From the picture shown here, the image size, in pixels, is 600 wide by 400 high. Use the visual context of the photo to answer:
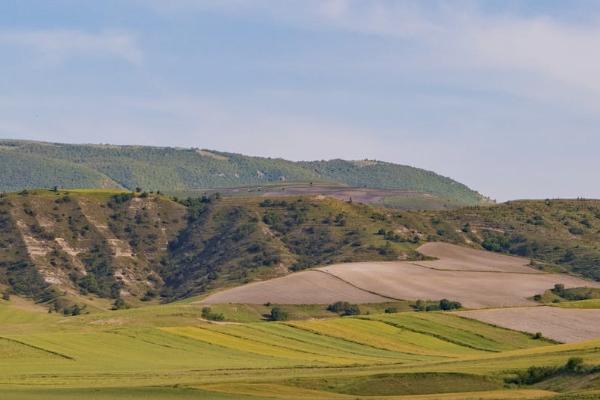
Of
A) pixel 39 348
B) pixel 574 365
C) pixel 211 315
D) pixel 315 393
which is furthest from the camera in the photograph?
pixel 211 315

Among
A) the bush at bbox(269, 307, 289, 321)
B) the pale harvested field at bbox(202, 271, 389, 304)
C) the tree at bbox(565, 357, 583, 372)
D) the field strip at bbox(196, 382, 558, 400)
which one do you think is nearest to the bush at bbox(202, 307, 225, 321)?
the bush at bbox(269, 307, 289, 321)

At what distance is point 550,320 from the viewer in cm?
16000

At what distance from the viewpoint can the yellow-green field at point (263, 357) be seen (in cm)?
9194

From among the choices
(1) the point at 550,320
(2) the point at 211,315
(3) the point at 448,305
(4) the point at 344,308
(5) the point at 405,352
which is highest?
(1) the point at 550,320

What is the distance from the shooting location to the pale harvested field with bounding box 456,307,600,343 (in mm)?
149750

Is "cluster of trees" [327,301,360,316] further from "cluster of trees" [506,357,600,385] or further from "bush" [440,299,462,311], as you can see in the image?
"cluster of trees" [506,357,600,385]

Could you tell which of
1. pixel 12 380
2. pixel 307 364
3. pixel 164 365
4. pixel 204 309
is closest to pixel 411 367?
pixel 307 364

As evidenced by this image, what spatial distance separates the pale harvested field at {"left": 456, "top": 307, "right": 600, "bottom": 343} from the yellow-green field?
280cm

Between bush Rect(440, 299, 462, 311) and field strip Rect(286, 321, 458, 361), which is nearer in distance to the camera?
field strip Rect(286, 321, 458, 361)

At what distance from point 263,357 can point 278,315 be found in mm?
49630

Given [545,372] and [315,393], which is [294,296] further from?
[315,393]

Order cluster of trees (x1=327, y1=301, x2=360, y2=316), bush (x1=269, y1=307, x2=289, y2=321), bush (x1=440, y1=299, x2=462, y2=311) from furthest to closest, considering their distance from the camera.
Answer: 1. cluster of trees (x1=327, y1=301, x2=360, y2=316)
2. bush (x1=440, y1=299, x2=462, y2=311)
3. bush (x1=269, y1=307, x2=289, y2=321)

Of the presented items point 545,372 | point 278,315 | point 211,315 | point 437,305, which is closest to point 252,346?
point 211,315

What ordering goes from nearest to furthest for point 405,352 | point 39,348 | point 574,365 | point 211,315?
A: point 574,365 → point 39,348 → point 405,352 → point 211,315
